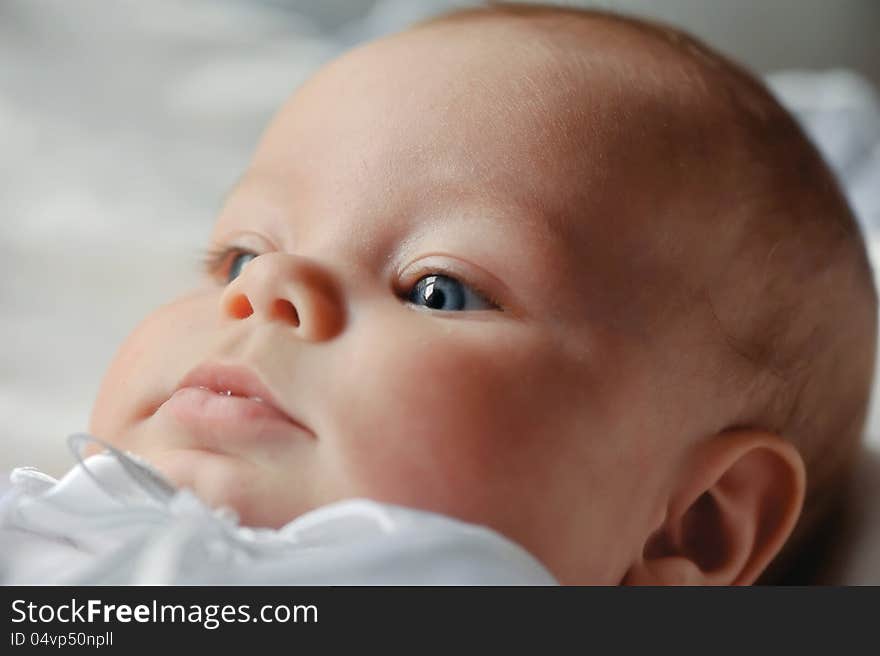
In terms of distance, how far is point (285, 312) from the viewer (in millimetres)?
871

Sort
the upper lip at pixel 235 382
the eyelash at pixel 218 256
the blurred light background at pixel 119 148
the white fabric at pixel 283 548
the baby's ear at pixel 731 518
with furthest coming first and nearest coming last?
the blurred light background at pixel 119 148, the eyelash at pixel 218 256, the baby's ear at pixel 731 518, the upper lip at pixel 235 382, the white fabric at pixel 283 548

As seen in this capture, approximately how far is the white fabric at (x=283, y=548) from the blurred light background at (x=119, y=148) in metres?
0.42

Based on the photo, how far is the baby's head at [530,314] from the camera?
817 millimetres

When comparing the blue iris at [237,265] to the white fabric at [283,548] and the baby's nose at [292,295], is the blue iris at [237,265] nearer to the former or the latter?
the baby's nose at [292,295]

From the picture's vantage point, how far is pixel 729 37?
237 cm

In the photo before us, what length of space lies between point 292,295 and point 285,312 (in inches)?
1.0

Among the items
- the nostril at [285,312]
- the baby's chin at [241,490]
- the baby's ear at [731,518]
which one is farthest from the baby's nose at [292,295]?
the baby's ear at [731,518]

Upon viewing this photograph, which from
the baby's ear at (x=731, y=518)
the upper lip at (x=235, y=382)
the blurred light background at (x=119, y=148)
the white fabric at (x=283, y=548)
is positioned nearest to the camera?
the white fabric at (x=283, y=548)

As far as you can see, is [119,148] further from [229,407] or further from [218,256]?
[229,407]

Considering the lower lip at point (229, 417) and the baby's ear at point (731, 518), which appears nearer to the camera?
the lower lip at point (229, 417)

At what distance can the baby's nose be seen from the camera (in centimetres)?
84

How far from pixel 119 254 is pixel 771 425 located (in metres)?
0.85

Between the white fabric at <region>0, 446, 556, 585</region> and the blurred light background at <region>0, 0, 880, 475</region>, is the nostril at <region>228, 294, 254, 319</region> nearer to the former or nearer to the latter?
the white fabric at <region>0, 446, 556, 585</region>
